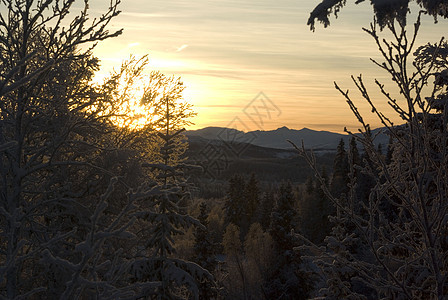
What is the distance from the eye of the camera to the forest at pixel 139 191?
13.2 feet

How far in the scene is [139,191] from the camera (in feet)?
10.8

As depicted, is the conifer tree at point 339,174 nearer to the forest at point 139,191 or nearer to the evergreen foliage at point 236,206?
the evergreen foliage at point 236,206

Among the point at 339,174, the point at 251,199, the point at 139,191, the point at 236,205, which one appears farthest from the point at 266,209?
the point at 139,191

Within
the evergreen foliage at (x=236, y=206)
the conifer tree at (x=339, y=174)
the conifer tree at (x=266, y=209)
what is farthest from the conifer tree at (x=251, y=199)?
the conifer tree at (x=339, y=174)

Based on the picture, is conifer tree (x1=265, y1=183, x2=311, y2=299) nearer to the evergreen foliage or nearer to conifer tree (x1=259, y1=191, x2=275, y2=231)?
conifer tree (x1=259, y1=191, x2=275, y2=231)

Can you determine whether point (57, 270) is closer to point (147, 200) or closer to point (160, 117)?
point (147, 200)

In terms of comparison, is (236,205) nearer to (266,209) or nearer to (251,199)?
(251,199)

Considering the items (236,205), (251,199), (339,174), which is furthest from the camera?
(251,199)

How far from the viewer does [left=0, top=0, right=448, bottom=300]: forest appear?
4.04m

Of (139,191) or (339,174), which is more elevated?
(139,191)

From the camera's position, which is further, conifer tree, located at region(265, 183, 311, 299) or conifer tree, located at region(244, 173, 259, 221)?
conifer tree, located at region(244, 173, 259, 221)

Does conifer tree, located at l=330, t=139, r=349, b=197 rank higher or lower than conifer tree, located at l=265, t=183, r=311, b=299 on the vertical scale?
higher

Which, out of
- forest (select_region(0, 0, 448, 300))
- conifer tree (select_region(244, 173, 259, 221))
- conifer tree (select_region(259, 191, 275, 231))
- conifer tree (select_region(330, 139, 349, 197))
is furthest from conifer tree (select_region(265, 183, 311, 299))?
conifer tree (select_region(244, 173, 259, 221))

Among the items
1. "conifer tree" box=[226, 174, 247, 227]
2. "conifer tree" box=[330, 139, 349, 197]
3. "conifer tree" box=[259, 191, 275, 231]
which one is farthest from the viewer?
"conifer tree" box=[226, 174, 247, 227]
